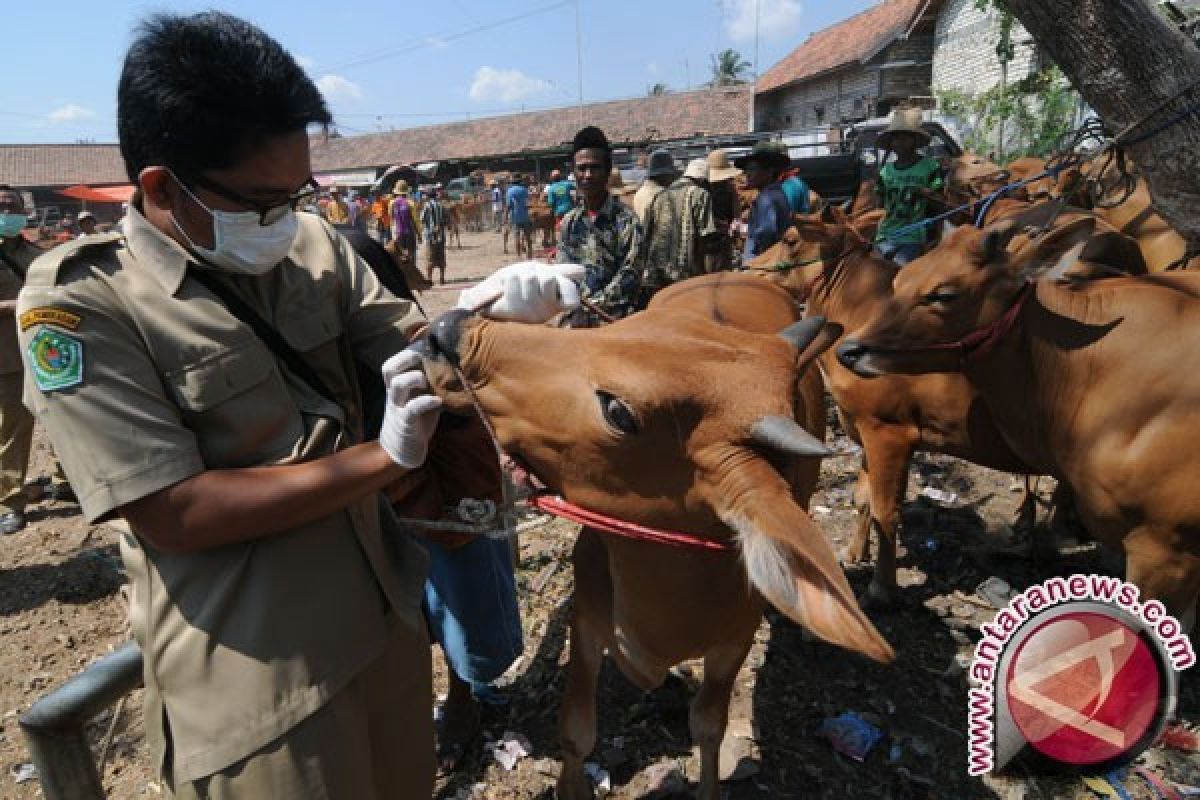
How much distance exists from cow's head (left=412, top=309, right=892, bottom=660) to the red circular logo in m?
0.96

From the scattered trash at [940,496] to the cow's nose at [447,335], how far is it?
5073 mm

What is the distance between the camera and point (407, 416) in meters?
1.65

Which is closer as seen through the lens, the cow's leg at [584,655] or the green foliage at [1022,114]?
the cow's leg at [584,655]

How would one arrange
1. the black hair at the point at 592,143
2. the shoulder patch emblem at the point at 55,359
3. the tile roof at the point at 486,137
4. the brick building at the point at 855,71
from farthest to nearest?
the tile roof at the point at 486,137 → the brick building at the point at 855,71 → the black hair at the point at 592,143 → the shoulder patch emblem at the point at 55,359

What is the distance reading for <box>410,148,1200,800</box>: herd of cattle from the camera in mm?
1868

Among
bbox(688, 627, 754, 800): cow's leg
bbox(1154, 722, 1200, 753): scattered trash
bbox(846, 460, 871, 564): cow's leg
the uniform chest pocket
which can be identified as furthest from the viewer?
bbox(846, 460, 871, 564): cow's leg

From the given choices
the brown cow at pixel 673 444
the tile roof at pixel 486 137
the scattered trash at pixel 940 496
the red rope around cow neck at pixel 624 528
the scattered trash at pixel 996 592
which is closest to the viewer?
the brown cow at pixel 673 444

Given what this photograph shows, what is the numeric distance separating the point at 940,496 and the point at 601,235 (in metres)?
3.55

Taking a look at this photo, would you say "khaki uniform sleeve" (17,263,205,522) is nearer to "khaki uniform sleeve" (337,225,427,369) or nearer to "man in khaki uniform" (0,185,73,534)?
"khaki uniform sleeve" (337,225,427,369)

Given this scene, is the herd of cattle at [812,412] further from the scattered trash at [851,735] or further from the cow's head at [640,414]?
the scattered trash at [851,735]

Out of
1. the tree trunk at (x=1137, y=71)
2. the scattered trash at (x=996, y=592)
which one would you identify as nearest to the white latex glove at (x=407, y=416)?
the tree trunk at (x=1137, y=71)

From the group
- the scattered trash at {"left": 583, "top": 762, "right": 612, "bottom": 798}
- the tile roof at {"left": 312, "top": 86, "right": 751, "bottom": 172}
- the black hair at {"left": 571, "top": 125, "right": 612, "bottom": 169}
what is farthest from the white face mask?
the tile roof at {"left": 312, "top": 86, "right": 751, "bottom": 172}

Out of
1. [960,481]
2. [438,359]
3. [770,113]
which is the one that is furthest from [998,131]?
[770,113]

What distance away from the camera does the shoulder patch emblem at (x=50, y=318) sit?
4.44 feet
